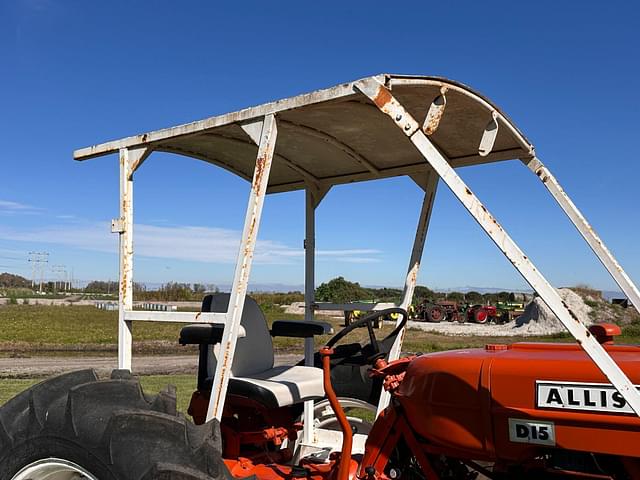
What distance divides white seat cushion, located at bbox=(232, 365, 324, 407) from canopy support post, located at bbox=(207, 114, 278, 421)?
2.55ft

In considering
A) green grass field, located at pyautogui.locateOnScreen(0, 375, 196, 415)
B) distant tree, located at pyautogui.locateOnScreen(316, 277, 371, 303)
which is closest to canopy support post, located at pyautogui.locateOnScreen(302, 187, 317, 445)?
green grass field, located at pyautogui.locateOnScreen(0, 375, 196, 415)

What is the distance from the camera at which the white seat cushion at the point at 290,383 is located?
375cm

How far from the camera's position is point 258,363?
443cm

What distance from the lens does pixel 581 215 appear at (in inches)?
126

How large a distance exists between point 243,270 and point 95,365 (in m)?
Result: 11.3

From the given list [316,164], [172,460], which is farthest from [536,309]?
[172,460]

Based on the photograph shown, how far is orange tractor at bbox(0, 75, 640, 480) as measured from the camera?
96.7 inches

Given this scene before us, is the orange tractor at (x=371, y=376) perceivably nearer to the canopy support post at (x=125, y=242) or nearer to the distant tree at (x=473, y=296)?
the canopy support post at (x=125, y=242)

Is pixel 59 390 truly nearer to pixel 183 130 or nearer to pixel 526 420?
pixel 183 130

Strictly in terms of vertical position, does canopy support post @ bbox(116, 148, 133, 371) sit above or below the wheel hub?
above

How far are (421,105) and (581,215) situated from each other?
990 mm

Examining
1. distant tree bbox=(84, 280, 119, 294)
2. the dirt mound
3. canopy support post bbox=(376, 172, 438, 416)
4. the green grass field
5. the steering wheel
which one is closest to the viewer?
the steering wheel

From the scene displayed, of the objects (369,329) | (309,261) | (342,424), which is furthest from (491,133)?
(309,261)

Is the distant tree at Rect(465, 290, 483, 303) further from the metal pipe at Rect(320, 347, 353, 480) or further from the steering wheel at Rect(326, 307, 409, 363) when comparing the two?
the metal pipe at Rect(320, 347, 353, 480)
